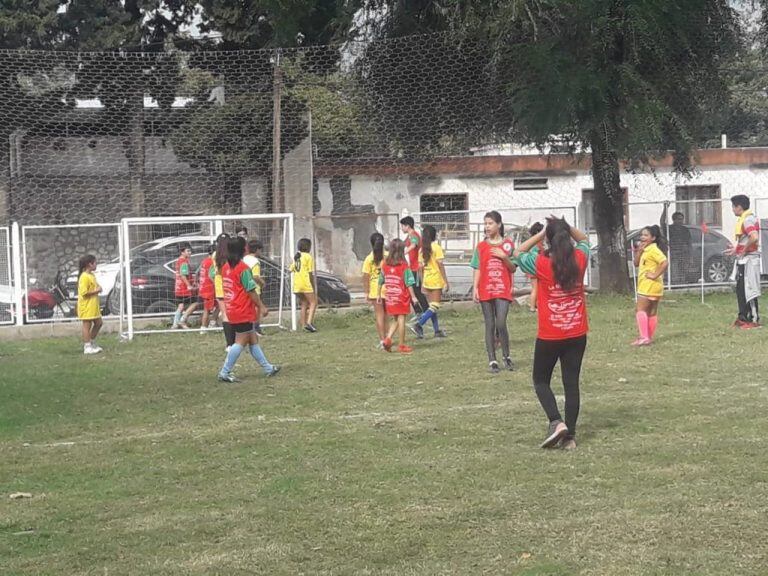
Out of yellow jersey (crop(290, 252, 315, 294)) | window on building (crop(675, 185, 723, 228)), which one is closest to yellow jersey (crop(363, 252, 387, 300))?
yellow jersey (crop(290, 252, 315, 294))

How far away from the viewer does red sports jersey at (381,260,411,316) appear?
14.3 metres

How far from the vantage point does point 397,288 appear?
14.3m

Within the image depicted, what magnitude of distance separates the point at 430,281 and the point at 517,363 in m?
4.22

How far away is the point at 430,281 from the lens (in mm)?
16938

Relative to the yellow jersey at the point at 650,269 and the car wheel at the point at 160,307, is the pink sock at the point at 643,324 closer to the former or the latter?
the yellow jersey at the point at 650,269

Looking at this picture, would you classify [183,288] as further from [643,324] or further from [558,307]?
[558,307]

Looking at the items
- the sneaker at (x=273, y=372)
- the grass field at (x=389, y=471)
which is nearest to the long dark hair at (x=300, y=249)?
the grass field at (x=389, y=471)

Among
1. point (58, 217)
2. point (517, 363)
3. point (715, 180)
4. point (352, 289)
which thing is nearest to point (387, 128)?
point (352, 289)

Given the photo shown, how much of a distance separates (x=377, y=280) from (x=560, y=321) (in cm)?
810

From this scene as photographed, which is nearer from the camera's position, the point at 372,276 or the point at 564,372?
the point at 564,372

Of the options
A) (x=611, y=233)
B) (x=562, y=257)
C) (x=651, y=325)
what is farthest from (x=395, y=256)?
(x=611, y=233)

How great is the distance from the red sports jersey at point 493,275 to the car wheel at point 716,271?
12.2 metres

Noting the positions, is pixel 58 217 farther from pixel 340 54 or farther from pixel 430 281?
pixel 430 281

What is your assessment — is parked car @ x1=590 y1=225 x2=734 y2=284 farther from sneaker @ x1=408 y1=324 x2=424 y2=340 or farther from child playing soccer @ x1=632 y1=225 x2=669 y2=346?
child playing soccer @ x1=632 y1=225 x2=669 y2=346
